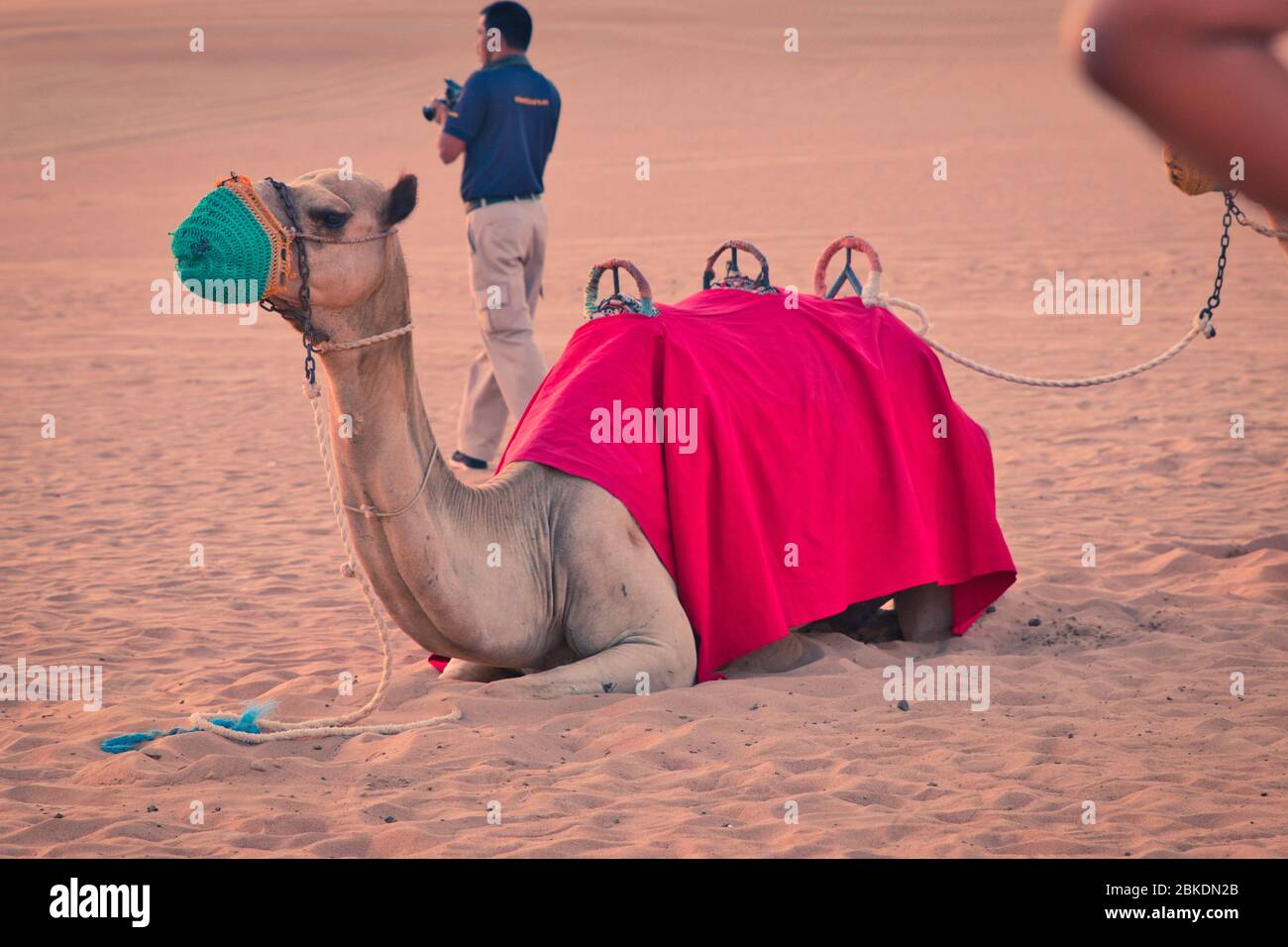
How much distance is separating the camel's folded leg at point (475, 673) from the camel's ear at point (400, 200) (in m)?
1.79

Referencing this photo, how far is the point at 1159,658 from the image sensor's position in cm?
566

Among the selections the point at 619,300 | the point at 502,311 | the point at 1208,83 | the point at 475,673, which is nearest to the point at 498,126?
the point at 502,311

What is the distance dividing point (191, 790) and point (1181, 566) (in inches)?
190

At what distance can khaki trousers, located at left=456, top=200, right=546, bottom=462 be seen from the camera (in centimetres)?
917

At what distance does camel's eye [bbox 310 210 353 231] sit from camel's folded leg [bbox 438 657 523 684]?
1.81 meters

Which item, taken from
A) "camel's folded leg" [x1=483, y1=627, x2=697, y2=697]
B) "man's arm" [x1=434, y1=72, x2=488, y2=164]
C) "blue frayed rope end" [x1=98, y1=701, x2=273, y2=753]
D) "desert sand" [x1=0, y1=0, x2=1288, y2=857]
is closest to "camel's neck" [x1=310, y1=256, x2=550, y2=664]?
"camel's folded leg" [x1=483, y1=627, x2=697, y2=697]

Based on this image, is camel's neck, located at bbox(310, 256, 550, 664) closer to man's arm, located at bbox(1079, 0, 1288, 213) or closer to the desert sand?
the desert sand

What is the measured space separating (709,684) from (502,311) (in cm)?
450

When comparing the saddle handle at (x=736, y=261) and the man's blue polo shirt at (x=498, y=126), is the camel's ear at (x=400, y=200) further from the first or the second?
the man's blue polo shirt at (x=498, y=126)

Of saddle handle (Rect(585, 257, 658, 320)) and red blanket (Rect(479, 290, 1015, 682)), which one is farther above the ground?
saddle handle (Rect(585, 257, 658, 320))

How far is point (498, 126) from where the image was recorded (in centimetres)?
924

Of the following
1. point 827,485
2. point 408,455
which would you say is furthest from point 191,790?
point 827,485

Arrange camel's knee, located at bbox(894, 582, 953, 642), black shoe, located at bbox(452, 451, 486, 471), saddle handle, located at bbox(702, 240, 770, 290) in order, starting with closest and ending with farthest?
saddle handle, located at bbox(702, 240, 770, 290)
camel's knee, located at bbox(894, 582, 953, 642)
black shoe, located at bbox(452, 451, 486, 471)

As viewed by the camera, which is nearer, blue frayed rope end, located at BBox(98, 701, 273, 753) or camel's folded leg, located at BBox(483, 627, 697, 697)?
blue frayed rope end, located at BBox(98, 701, 273, 753)
